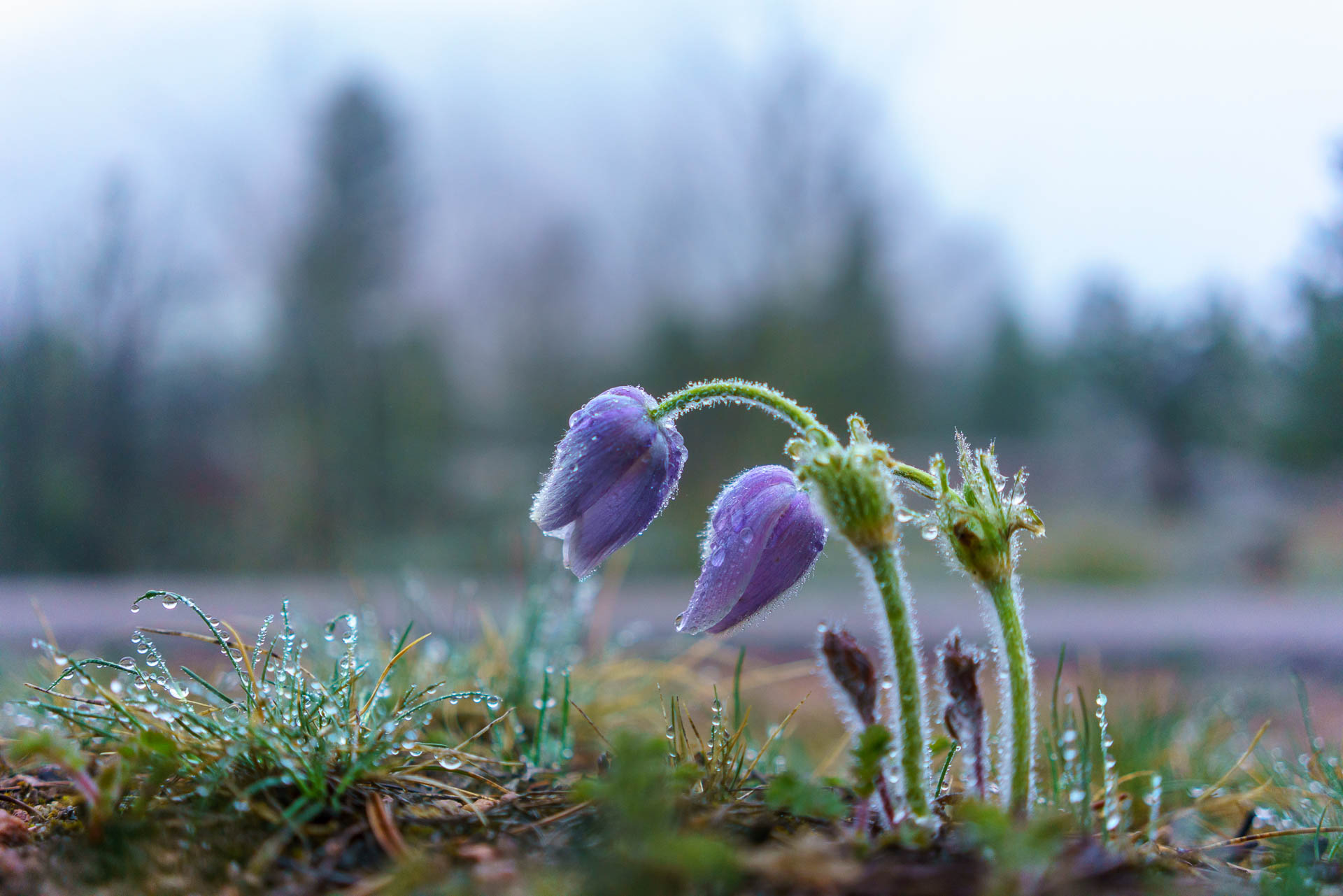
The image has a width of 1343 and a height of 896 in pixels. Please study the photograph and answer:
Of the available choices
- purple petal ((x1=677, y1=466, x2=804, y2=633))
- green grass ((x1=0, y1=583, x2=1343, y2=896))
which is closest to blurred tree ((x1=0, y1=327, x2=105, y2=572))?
green grass ((x1=0, y1=583, x2=1343, y2=896))

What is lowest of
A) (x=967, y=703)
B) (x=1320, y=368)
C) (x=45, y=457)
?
(x=967, y=703)

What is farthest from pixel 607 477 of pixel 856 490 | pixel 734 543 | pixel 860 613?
pixel 860 613

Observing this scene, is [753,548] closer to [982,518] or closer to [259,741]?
[982,518]

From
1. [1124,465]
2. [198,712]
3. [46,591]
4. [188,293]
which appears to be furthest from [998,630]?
[1124,465]

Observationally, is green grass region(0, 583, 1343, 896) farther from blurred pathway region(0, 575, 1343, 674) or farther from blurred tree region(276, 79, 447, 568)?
blurred tree region(276, 79, 447, 568)

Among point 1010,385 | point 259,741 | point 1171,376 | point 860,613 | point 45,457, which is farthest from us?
point 1010,385
